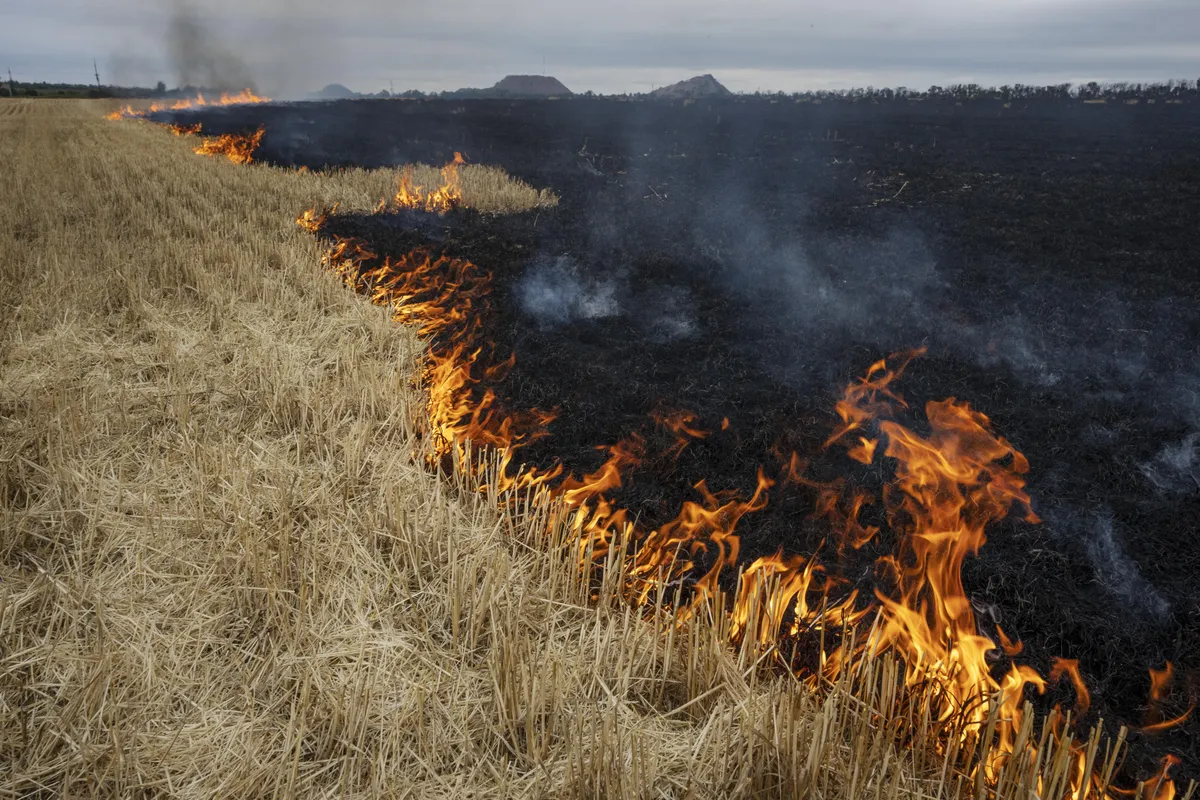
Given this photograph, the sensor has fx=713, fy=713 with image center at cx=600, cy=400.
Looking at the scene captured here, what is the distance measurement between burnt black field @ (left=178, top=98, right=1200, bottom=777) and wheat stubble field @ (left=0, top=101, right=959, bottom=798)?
3.51ft

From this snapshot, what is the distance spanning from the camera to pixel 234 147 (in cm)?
2286

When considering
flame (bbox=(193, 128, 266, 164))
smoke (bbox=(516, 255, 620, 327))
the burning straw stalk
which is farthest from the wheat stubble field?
flame (bbox=(193, 128, 266, 164))

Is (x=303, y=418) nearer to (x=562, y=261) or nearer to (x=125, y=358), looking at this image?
(x=125, y=358)

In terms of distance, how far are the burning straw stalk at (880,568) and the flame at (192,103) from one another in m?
48.1

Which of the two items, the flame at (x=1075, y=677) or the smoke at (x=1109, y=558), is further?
the smoke at (x=1109, y=558)

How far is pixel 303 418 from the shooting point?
16.0ft

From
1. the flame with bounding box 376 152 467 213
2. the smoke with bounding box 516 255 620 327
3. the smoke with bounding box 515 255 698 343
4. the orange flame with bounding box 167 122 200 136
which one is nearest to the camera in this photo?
the smoke with bounding box 515 255 698 343

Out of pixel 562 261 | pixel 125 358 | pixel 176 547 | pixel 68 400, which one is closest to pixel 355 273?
pixel 562 261

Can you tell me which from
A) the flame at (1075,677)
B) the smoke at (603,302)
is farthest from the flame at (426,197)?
the flame at (1075,677)

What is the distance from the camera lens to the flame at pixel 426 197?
13.0 metres

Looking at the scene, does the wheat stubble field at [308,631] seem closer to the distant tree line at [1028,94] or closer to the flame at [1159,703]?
the flame at [1159,703]

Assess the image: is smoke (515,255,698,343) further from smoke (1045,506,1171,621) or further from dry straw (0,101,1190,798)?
smoke (1045,506,1171,621)

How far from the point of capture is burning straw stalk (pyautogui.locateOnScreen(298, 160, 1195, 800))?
252 centimetres

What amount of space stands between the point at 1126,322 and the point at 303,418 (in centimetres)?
715
